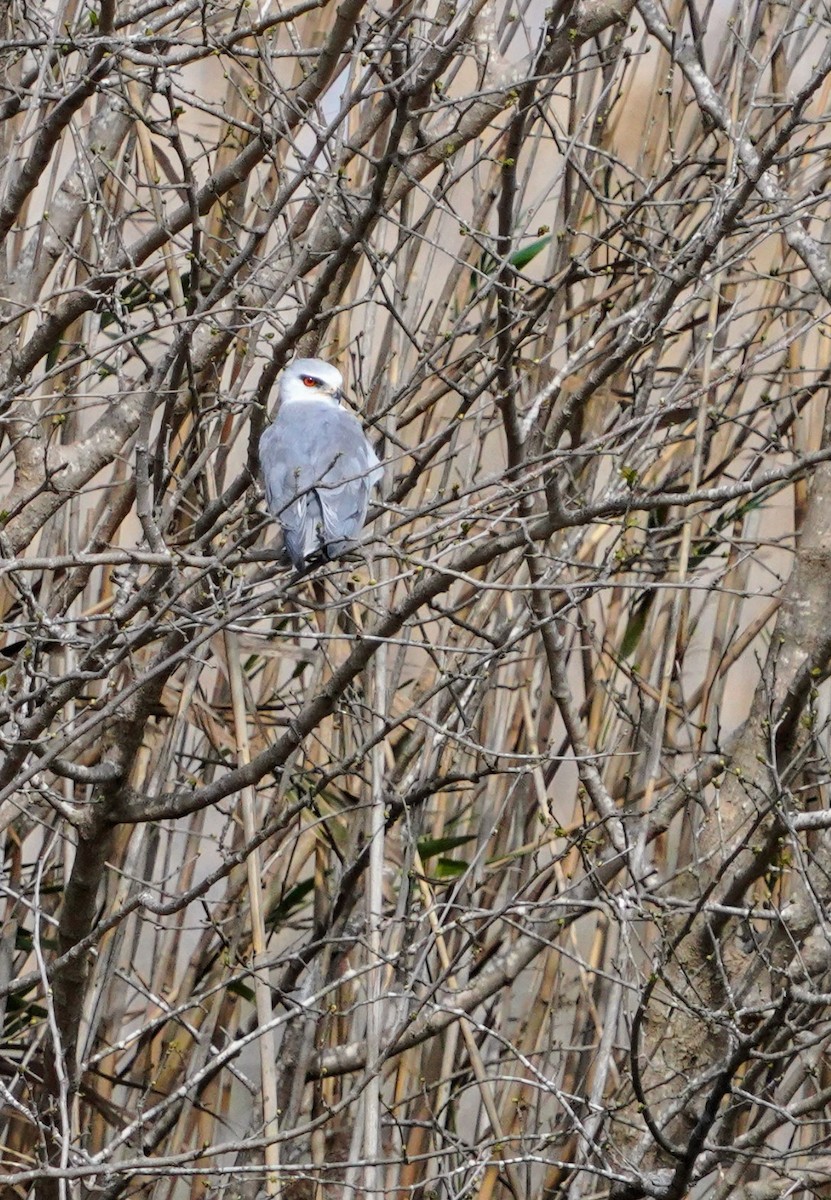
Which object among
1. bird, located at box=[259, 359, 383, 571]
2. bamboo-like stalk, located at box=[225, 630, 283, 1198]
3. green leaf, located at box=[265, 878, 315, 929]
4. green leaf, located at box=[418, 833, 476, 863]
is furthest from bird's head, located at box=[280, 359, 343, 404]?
green leaf, located at box=[265, 878, 315, 929]

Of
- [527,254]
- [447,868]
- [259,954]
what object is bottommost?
[259,954]

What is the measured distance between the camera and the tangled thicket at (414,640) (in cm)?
161

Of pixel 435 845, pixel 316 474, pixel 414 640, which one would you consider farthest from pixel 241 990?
pixel 316 474

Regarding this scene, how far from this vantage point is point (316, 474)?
186 centimetres

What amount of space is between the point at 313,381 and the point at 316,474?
0.90 feet

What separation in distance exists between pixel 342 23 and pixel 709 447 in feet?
3.56

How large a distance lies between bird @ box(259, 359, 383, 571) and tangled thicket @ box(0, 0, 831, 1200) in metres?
0.06

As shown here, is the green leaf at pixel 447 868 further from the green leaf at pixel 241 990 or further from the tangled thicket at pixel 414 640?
the green leaf at pixel 241 990

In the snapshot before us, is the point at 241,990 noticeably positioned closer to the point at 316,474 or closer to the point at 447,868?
the point at 447,868

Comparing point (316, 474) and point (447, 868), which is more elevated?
point (316, 474)

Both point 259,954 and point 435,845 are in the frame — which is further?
point 435,845

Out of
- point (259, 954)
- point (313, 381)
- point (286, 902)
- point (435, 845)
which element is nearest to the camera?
point (259, 954)

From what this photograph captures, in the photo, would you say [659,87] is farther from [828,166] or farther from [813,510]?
[813,510]

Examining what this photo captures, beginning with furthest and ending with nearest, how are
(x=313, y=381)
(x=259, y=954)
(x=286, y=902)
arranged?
1. (x=286, y=902)
2. (x=313, y=381)
3. (x=259, y=954)
